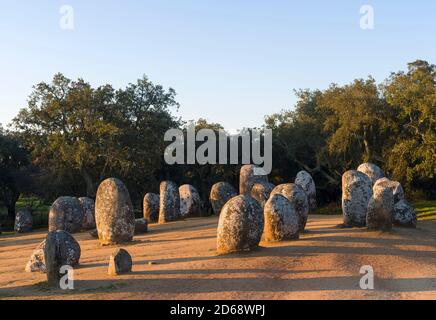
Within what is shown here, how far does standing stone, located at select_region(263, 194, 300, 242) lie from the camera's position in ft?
53.7

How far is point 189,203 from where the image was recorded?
32.0 m

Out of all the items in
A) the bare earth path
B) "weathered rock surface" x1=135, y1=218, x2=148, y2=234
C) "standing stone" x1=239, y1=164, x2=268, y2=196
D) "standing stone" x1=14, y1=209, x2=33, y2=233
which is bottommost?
"standing stone" x1=14, y1=209, x2=33, y2=233

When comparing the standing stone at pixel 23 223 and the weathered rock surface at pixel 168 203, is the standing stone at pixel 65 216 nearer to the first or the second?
the weathered rock surface at pixel 168 203

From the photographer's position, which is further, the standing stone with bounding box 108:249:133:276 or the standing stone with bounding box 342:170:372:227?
→ the standing stone with bounding box 342:170:372:227

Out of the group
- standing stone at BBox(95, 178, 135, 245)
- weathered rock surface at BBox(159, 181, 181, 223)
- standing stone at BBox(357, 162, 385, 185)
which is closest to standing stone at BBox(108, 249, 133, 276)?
standing stone at BBox(95, 178, 135, 245)

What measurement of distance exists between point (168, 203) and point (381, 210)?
1447 cm

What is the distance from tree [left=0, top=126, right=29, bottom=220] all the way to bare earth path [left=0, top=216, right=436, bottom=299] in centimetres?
2109

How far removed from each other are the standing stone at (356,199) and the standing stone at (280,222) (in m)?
4.40

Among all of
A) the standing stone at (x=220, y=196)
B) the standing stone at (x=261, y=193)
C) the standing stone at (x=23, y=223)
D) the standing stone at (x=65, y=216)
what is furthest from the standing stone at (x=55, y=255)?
the standing stone at (x=220, y=196)

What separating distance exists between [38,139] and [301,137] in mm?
20936

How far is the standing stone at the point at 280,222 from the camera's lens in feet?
53.7

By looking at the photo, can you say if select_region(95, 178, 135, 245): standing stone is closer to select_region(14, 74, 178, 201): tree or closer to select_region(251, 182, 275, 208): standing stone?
select_region(251, 182, 275, 208): standing stone

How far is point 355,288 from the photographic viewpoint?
34.6 ft
